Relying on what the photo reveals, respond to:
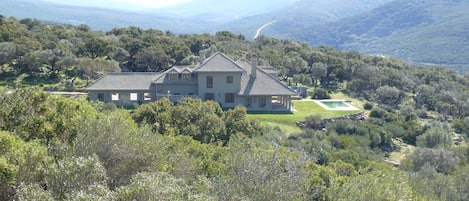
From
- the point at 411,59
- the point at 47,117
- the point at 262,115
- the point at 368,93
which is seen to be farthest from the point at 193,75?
the point at 411,59

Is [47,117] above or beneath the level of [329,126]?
above

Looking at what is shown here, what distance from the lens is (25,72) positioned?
5156cm

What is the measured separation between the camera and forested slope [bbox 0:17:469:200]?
11.5 m

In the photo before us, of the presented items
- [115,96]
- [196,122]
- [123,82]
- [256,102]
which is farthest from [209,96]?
[196,122]

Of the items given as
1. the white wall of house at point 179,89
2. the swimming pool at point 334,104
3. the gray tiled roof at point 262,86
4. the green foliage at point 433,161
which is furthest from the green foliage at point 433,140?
the white wall of house at point 179,89

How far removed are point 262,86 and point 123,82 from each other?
1232 centimetres

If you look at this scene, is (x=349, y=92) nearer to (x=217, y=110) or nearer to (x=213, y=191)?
(x=217, y=110)

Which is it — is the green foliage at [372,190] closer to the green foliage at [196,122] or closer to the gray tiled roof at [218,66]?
the green foliage at [196,122]

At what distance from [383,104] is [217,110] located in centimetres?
2969

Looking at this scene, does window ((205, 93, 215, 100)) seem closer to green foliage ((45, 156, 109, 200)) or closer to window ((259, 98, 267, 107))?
window ((259, 98, 267, 107))

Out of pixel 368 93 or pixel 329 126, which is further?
pixel 368 93

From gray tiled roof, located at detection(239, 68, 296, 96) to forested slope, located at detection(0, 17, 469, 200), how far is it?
15.2ft

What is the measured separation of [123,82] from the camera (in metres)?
42.8

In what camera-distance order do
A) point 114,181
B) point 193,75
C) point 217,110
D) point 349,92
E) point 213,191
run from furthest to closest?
point 349,92 < point 193,75 < point 217,110 < point 114,181 < point 213,191
